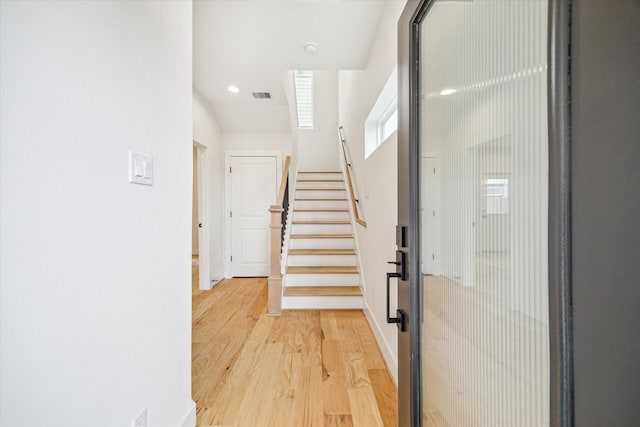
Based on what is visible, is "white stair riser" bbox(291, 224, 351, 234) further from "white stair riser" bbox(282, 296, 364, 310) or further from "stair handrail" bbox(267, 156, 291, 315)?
"white stair riser" bbox(282, 296, 364, 310)

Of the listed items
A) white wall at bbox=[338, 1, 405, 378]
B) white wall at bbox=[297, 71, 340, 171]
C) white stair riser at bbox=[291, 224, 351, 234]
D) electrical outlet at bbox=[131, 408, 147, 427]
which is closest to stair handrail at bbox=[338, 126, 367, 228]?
white wall at bbox=[338, 1, 405, 378]

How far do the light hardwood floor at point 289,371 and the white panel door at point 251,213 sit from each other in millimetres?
1640

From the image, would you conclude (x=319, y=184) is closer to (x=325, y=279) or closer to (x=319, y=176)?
→ (x=319, y=176)

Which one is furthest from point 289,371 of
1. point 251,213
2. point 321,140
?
point 321,140

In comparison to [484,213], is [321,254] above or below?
below

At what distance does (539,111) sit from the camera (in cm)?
54

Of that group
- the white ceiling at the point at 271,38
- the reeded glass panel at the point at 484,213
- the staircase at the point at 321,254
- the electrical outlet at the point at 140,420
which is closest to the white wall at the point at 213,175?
the white ceiling at the point at 271,38

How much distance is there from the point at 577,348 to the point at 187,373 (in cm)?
161

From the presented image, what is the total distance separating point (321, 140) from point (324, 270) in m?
3.87

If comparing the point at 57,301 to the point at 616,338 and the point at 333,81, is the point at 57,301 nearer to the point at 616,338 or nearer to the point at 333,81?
the point at 616,338

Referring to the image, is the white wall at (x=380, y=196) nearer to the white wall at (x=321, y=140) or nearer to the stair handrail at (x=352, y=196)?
the stair handrail at (x=352, y=196)

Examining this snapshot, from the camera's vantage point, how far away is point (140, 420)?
3.55 ft

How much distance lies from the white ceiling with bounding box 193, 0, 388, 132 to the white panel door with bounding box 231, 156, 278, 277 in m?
1.36

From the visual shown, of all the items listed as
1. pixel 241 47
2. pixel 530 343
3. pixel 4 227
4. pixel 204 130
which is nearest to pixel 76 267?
pixel 4 227
